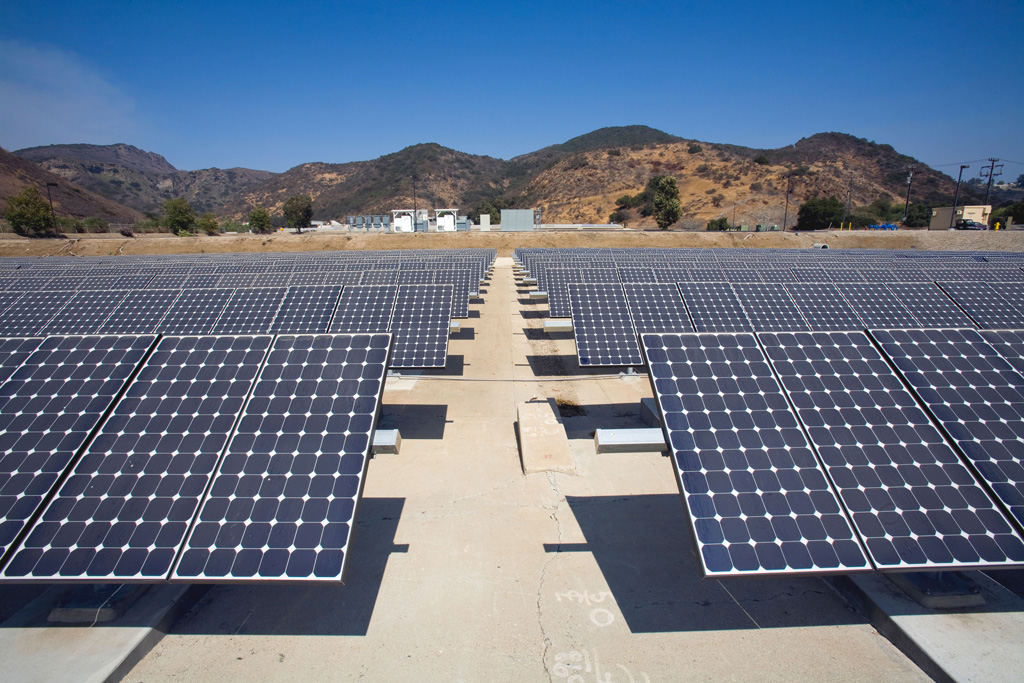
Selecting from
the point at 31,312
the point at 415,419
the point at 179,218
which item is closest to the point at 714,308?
the point at 415,419

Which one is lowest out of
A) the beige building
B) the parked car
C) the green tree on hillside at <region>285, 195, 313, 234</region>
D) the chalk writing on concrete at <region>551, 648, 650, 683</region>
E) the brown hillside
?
the chalk writing on concrete at <region>551, 648, 650, 683</region>

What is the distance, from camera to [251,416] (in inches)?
257

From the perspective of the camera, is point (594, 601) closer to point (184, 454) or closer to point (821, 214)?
point (184, 454)

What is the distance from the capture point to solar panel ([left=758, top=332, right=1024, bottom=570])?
5.29 meters

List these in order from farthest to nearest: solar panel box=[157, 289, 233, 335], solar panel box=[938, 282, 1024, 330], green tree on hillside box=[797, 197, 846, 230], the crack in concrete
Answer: green tree on hillside box=[797, 197, 846, 230]
solar panel box=[938, 282, 1024, 330]
solar panel box=[157, 289, 233, 335]
the crack in concrete

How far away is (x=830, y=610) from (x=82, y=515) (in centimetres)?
981

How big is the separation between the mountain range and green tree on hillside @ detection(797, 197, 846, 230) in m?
11.7

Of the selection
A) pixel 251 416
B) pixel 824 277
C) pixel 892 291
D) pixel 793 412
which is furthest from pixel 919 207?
pixel 251 416

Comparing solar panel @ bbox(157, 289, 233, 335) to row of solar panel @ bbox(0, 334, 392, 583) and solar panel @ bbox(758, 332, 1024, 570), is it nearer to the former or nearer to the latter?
row of solar panel @ bbox(0, 334, 392, 583)

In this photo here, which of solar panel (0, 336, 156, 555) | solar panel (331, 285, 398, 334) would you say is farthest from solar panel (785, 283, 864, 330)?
solar panel (0, 336, 156, 555)

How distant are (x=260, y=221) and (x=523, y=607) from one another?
284 ft

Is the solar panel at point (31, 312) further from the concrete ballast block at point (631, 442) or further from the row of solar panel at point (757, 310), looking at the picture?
the concrete ballast block at point (631, 442)

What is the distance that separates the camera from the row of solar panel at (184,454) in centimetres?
519

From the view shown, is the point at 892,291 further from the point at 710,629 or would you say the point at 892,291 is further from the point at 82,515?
the point at 82,515
